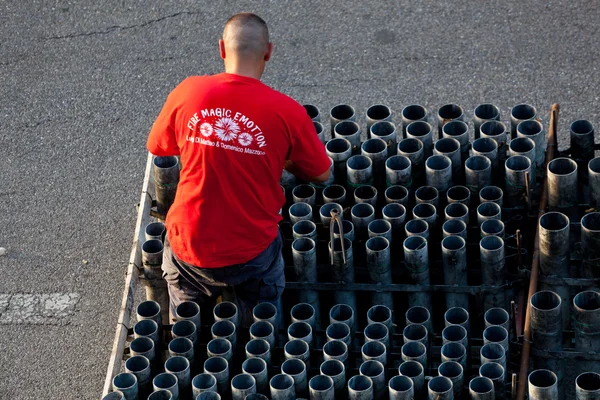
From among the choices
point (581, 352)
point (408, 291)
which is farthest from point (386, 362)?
point (581, 352)

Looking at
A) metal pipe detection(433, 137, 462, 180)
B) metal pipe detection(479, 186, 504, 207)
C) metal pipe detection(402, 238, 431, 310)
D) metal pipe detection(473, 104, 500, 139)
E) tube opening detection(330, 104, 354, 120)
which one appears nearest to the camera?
metal pipe detection(402, 238, 431, 310)

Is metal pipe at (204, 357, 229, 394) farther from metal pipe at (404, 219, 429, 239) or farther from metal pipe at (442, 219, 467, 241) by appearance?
metal pipe at (442, 219, 467, 241)

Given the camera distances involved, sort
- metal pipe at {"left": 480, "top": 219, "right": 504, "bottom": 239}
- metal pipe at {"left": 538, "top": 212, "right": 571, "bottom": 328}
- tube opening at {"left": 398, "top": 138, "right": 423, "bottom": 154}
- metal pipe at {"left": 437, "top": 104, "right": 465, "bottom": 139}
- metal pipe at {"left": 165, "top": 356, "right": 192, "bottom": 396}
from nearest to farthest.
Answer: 1. metal pipe at {"left": 165, "top": 356, "right": 192, "bottom": 396}
2. metal pipe at {"left": 538, "top": 212, "right": 571, "bottom": 328}
3. metal pipe at {"left": 480, "top": 219, "right": 504, "bottom": 239}
4. tube opening at {"left": 398, "top": 138, "right": 423, "bottom": 154}
5. metal pipe at {"left": 437, "top": 104, "right": 465, "bottom": 139}

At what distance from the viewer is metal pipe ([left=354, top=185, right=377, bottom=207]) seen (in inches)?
290

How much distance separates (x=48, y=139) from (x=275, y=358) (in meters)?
4.35

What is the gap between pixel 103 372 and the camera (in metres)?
8.08

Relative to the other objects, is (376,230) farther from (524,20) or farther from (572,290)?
(524,20)

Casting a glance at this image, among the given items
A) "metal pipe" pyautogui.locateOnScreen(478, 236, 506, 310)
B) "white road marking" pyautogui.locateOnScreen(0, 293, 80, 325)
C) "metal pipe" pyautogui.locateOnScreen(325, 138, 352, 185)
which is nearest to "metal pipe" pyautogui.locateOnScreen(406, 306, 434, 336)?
"metal pipe" pyautogui.locateOnScreen(478, 236, 506, 310)

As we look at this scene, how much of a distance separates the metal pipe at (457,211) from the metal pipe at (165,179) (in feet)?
6.01

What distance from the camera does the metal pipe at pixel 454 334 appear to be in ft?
21.3

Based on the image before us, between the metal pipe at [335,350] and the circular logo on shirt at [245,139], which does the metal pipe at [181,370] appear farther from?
the circular logo on shirt at [245,139]

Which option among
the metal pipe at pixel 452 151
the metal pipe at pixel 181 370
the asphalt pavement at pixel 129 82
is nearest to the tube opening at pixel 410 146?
the metal pipe at pixel 452 151

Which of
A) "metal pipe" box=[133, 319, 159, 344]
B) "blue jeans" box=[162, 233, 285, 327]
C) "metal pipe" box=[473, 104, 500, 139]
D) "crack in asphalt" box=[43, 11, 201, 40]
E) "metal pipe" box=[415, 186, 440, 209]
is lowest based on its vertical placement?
"metal pipe" box=[133, 319, 159, 344]

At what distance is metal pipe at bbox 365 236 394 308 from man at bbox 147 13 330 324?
50 centimetres
